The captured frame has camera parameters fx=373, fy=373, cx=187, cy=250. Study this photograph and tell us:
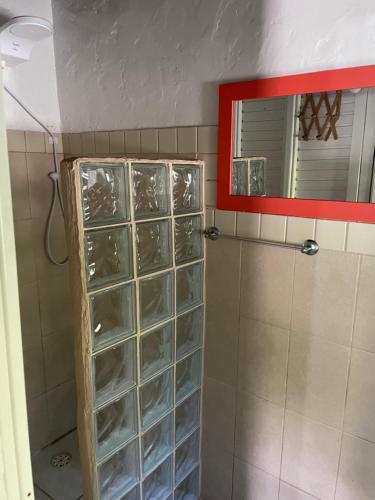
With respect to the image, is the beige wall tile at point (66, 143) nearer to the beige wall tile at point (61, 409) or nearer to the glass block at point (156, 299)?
the glass block at point (156, 299)

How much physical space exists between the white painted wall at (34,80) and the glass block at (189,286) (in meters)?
0.98

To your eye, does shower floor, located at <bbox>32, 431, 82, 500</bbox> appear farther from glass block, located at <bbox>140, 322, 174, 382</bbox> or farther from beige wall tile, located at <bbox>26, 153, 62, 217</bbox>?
beige wall tile, located at <bbox>26, 153, 62, 217</bbox>

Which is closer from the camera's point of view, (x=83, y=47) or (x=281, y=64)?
(x=281, y=64)

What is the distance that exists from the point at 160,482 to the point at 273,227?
1.03 meters

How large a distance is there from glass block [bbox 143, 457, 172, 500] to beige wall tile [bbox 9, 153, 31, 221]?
1172mm

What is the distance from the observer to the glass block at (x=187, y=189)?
1.28 meters

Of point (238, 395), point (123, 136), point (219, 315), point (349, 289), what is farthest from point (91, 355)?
point (123, 136)

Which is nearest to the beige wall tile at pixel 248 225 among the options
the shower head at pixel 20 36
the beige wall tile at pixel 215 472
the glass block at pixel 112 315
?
the glass block at pixel 112 315

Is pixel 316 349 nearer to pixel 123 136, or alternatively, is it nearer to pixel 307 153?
pixel 307 153

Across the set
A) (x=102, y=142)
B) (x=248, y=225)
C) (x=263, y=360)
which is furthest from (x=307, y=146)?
(x=102, y=142)

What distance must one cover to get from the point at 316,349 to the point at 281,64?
90 centimetres

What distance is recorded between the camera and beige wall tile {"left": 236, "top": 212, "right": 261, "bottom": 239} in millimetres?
1257

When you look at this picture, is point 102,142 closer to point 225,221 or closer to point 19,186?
point 19,186

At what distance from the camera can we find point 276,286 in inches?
49.7
